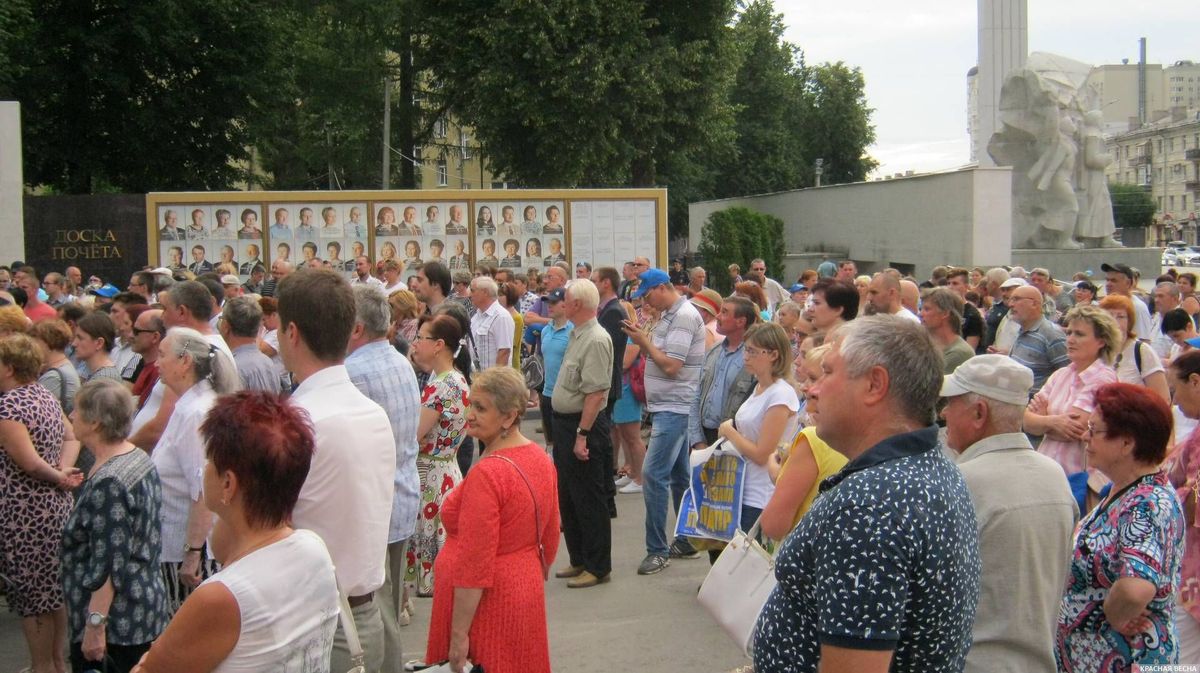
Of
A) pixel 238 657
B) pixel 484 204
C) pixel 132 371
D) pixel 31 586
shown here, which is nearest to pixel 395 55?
pixel 484 204

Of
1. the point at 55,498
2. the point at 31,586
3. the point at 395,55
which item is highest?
the point at 395,55

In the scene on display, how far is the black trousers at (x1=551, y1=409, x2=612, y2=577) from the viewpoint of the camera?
7477 mm

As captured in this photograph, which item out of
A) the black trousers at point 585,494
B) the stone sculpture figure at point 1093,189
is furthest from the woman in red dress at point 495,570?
the stone sculpture figure at point 1093,189

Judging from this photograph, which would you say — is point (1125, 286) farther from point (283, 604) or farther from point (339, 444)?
point (283, 604)

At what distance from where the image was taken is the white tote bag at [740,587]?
12.8 feet

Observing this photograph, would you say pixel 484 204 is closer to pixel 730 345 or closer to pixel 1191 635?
pixel 730 345

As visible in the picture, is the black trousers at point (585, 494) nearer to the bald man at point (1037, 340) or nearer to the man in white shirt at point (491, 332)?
the man in white shirt at point (491, 332)

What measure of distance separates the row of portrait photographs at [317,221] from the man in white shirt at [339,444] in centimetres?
1606

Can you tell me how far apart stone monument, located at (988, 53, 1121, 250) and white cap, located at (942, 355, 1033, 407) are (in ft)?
96.8

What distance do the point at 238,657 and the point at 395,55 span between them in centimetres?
4164

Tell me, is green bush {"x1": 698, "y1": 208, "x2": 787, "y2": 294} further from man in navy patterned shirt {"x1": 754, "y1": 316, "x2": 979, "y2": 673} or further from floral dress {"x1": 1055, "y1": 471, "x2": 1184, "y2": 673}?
man in navy patterned shirt {"x1": 754, "y1": 316, "x2": 979, "y2": 673}

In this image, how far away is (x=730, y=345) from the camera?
→ 7.34 meters

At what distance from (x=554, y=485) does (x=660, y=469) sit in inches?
133

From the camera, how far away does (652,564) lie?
7891 millimetres
